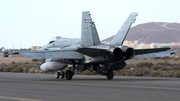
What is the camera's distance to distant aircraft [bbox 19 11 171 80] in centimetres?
1928

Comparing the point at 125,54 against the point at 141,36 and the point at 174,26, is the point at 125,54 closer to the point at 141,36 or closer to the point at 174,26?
the point at 141,36

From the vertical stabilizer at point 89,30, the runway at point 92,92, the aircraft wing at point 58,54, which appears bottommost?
the runway at point 92,92

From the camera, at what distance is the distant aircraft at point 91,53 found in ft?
63.3

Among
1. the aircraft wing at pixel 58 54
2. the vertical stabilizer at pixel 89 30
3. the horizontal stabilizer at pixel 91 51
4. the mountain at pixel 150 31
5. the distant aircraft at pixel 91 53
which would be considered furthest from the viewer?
the mountain at pixel 150 31

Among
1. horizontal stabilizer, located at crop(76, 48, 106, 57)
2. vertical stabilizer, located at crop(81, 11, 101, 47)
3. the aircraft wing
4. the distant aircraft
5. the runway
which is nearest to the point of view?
the runway

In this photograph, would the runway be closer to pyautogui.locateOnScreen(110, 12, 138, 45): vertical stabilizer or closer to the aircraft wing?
the aircraft wing

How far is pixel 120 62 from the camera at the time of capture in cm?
2161

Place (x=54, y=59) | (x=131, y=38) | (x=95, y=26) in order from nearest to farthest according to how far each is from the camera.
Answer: (x=95, y=26) → (x=54, y=59) → (x=131, y=38)

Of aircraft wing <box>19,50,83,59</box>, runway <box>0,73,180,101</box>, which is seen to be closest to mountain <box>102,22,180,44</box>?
aircraft wing <box>19,50,83,59</box>

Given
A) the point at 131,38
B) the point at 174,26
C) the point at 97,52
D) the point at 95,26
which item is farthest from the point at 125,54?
the point at 174,26

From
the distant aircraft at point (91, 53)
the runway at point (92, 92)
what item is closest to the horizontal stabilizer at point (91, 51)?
the distant aircraft at point (91, 53)

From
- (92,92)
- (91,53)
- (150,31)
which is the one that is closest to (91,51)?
(91,53)

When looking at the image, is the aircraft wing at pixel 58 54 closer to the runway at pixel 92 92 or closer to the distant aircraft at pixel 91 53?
the distant aircraft at pixel 91 53

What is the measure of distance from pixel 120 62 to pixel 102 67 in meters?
1.31
